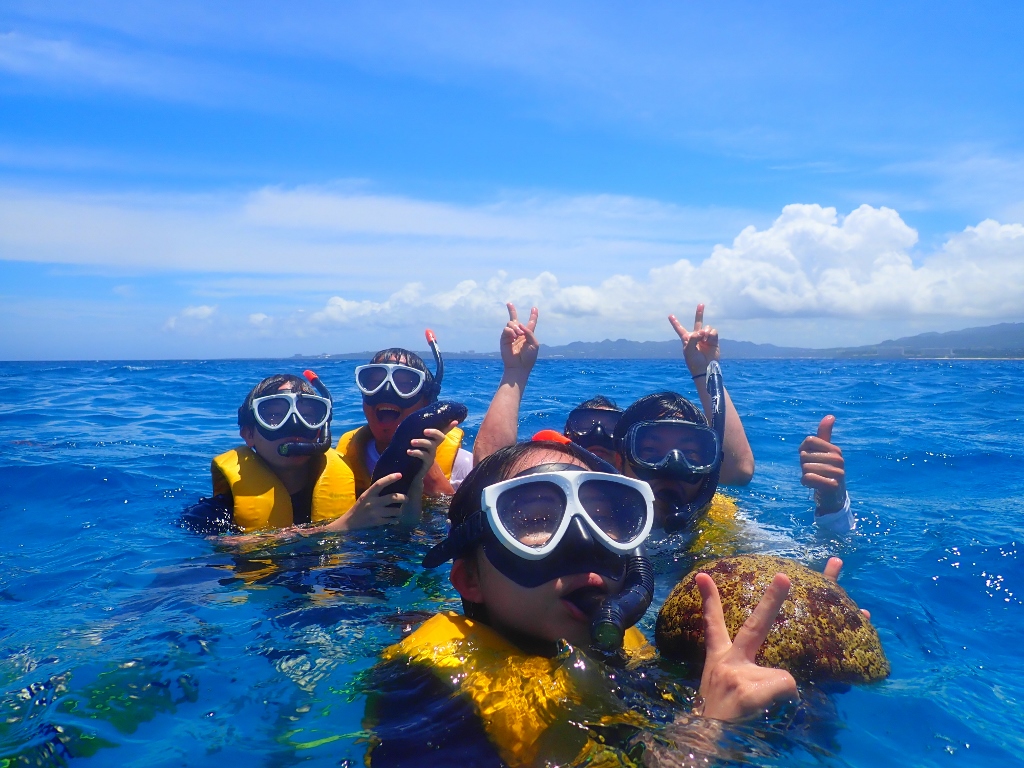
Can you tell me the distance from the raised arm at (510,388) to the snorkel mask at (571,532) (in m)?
2.12

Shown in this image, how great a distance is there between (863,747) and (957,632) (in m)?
1.79

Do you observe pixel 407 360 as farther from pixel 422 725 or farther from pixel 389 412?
pixel 422 725

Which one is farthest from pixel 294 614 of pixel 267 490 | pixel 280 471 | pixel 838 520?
pixel 838 520

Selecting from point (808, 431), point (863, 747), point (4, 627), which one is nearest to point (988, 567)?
point (863, 747)

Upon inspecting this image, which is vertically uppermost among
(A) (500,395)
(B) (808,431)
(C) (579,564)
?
(A) (500,395)

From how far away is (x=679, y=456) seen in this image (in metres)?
3.97

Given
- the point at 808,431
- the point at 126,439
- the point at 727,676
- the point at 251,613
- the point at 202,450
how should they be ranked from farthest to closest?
the point at 808,431, the point at 126,439, the point at 202,450, the point at 251,613, the point at 727,676

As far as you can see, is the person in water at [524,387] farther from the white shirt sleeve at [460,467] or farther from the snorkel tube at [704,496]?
the white shirt sleeve at [460,467]

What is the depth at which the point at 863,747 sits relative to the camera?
249 centimetres

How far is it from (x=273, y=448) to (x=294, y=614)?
5.99ft

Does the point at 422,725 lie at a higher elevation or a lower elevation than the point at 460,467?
lower

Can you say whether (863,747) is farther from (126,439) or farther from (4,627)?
(126,439)

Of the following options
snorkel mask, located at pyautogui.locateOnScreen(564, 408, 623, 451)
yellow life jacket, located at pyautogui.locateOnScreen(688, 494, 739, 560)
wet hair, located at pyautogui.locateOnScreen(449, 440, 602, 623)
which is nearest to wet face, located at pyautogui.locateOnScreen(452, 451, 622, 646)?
wet hair, located at pyautogui.locateOnScreen(449, 440, 602, 623)

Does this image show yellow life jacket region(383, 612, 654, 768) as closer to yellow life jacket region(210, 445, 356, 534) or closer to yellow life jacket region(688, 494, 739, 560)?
yellow life jacket region(688, 494, 739, 560)
